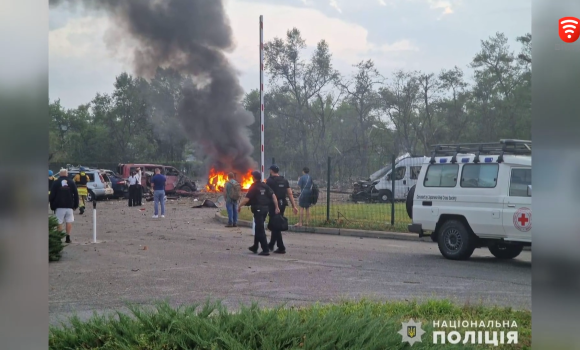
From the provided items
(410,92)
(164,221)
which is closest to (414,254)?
(410,92)

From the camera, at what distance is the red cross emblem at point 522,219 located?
826 cm

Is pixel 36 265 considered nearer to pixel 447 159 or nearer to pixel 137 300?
pixel 137 300

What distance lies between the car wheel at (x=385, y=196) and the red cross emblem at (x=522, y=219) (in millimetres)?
9144

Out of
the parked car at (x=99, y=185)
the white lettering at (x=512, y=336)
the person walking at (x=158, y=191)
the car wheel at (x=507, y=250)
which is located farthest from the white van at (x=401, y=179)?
the white lettering at (x=512, y=336)

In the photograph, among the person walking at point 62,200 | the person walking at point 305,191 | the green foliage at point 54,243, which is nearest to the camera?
the green foliage at point 54,243

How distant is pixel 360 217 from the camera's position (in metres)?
17.9

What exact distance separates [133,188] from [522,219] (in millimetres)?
15404

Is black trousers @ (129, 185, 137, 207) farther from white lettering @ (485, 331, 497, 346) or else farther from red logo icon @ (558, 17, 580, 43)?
red logo icon @ (558, 17, 580, 43)

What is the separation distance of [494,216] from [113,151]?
13158 millimetres

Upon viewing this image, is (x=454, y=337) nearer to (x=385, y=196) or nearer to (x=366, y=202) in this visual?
(x=366, y=202)

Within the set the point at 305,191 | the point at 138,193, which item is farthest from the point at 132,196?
the point at 305,191

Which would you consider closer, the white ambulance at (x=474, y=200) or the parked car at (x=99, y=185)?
the white ambulance at (x=474, y=200)

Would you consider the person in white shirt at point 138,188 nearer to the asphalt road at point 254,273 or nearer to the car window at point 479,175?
the asphalt road at point 254,273

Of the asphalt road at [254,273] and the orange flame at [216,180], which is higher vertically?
the orange flame at [216,180]
